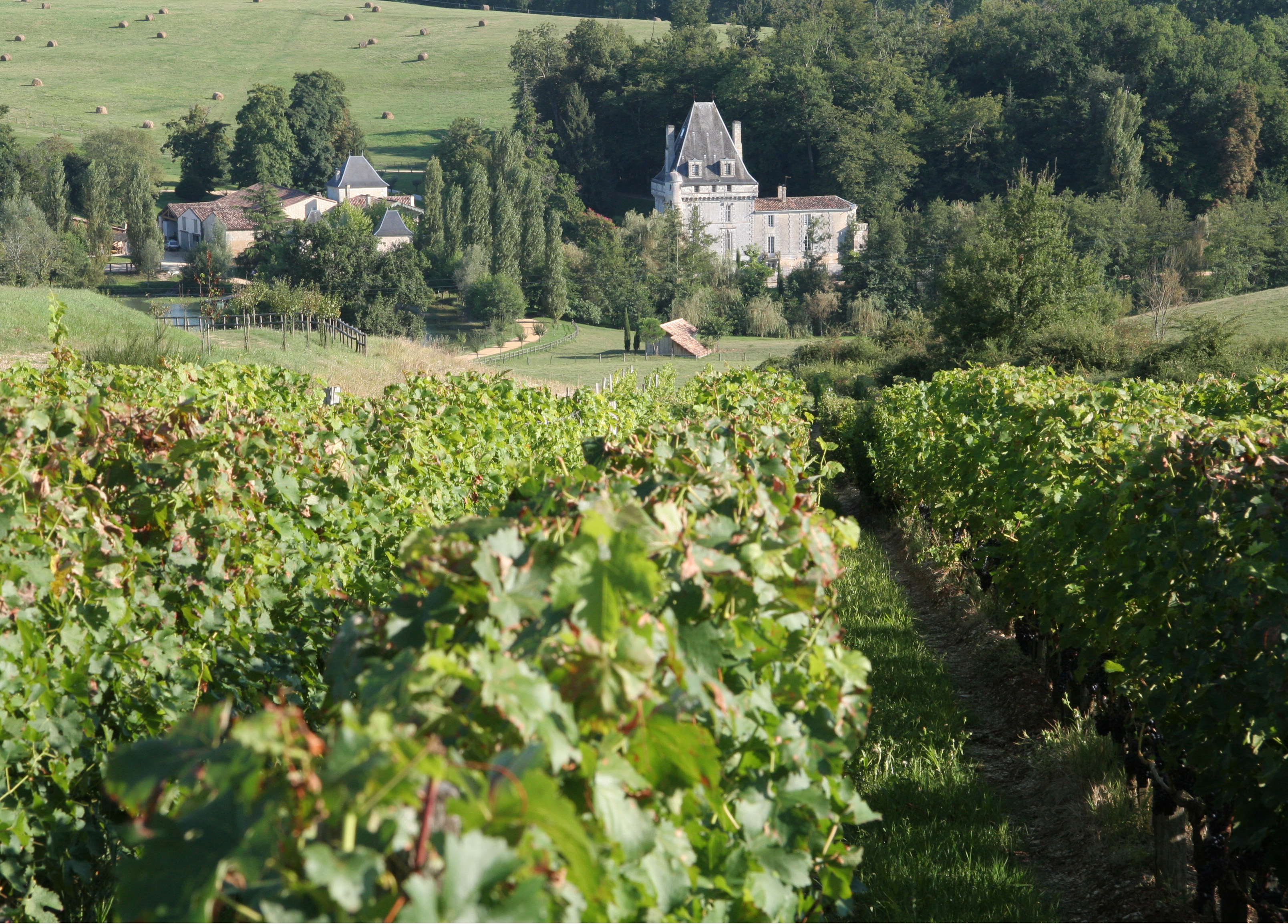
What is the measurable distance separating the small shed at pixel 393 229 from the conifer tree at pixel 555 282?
32.9ft

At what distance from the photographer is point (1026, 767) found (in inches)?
232

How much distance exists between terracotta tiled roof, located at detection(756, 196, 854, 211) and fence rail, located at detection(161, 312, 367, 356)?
5310 cm

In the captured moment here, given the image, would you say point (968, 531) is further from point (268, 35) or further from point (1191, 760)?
point (268, 35)

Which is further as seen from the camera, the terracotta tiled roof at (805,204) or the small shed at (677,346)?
the terracotta tiled roof at (805,204)

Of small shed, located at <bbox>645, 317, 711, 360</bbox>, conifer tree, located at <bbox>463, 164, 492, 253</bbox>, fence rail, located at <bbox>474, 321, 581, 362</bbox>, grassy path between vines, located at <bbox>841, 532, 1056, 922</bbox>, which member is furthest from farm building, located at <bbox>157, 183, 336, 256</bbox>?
grassy path between vines, located at <bbox>841, 532, 1056, 922</bbox>

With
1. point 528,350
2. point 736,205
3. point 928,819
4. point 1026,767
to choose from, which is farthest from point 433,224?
point 928,819

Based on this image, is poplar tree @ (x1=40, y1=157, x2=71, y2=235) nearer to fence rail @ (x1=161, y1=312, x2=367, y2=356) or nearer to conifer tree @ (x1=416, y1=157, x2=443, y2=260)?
conifer tree @ (x1=416, y1=157, x2=443, y2=260)

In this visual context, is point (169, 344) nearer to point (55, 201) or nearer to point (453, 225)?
point (453, 225)

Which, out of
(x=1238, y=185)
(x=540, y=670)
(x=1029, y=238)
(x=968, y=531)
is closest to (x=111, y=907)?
(x=540, y=670)

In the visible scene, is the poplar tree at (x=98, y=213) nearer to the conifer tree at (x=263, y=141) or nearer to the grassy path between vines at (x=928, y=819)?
the conifer tree at (x=263, y=141)

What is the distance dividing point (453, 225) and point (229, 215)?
56.0 ft

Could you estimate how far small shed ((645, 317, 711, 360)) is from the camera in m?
Result: 62.8

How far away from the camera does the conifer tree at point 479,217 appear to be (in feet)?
230

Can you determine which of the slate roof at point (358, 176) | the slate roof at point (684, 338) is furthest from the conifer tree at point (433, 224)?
the slate roof at point (684, 338)
